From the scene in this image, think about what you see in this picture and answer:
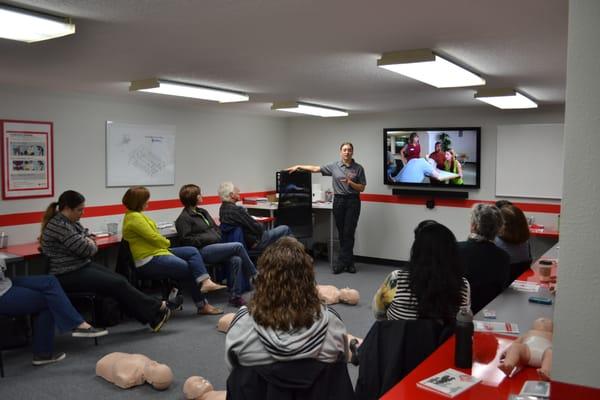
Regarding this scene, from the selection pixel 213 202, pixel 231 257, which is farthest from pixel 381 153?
pixel 231 257

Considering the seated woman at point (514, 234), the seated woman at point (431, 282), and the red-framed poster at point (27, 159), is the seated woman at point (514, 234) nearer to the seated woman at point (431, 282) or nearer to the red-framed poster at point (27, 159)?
the seated woman at point (431, 282)

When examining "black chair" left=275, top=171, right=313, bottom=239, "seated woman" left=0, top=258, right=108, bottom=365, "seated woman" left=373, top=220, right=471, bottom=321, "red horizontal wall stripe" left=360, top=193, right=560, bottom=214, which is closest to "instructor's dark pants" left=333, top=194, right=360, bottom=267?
"black chair" left=275, top=171, right=313, bottom=239

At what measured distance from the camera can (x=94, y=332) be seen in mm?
3889

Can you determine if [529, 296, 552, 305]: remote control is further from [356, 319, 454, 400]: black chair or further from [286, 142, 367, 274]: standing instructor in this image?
[286, 142, 367, 274]: standing instructor

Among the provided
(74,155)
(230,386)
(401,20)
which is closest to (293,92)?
(74,155)

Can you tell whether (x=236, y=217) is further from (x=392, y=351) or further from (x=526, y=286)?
(x=392, y=351)

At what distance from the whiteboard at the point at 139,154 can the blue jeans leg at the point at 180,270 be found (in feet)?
4.26

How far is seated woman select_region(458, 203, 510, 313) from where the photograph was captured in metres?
3.04

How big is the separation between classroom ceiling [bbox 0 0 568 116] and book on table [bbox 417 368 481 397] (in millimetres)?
1535

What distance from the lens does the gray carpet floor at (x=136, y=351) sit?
3.26 m

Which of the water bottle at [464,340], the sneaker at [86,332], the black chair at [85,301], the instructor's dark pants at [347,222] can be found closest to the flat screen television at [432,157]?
the instructor's dark pants at [347,222]

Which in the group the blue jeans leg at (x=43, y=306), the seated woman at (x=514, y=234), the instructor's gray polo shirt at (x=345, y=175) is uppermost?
the instructor's gray polo shirt at (x=345, y=175)

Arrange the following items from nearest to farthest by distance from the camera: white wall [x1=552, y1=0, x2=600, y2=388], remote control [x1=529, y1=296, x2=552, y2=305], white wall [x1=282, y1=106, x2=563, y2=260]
A: white wall [x1=552, y1=0, x2=600, y2=388] → remote control [x1=529, y1=296, x2=552, y2=305] → white wall [x1=282, y1=106, x2=563, y2=260]

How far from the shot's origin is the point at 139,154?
5.87m
